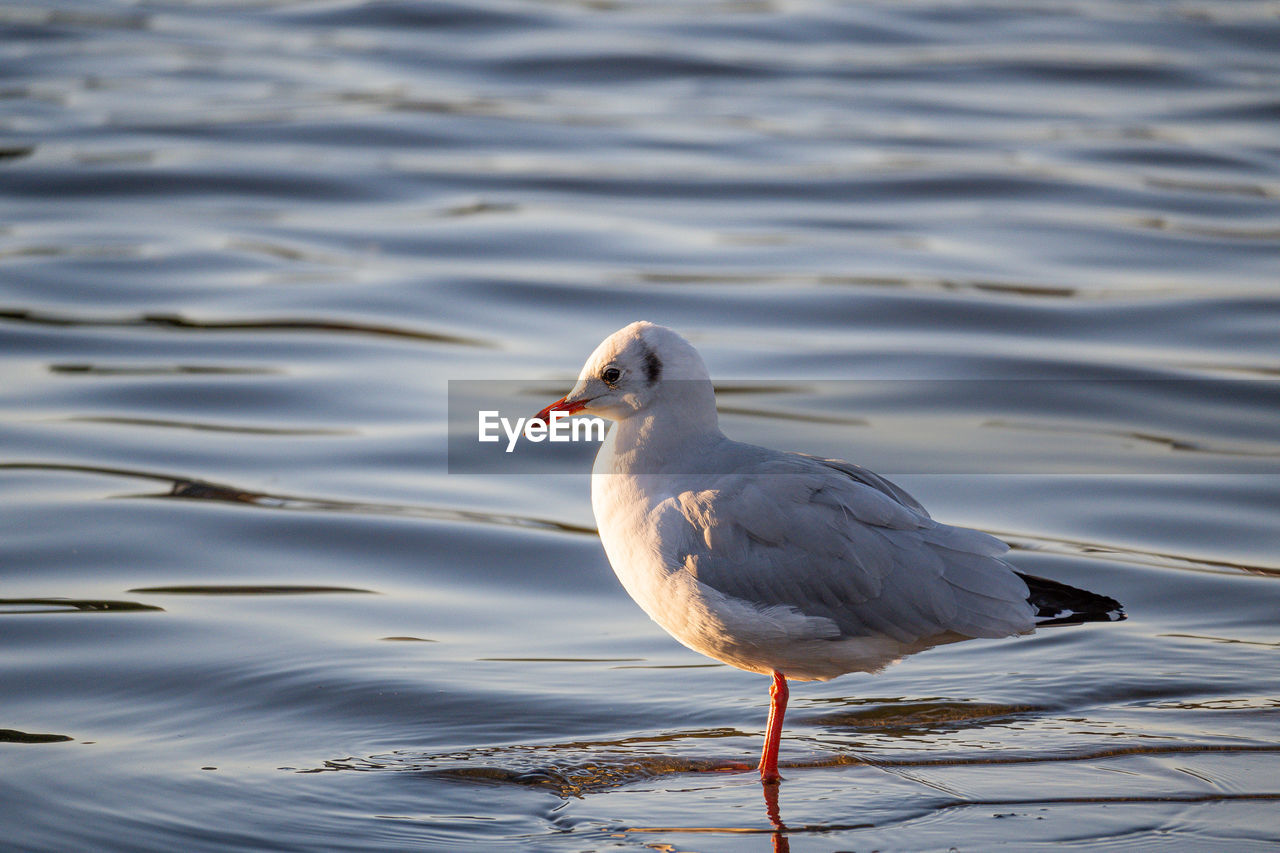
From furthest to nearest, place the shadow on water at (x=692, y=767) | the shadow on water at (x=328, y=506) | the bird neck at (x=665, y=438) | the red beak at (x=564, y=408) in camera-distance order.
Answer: the shadow on water at (x=328, y=506)
the red beak at (x=564, y=408)
the bird neck at (x=665, y=438)
the shadow on water at (x=692, y=767)

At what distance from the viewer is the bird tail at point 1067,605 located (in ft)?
18.2

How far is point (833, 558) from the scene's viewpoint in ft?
18.3

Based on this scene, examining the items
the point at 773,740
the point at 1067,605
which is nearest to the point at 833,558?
the point at 773,740

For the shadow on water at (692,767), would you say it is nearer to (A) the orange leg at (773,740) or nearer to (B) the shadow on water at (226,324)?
(A) the orange leg at (773,740)

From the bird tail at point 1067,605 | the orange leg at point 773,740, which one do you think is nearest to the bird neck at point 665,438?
the orange leg at point 773,740

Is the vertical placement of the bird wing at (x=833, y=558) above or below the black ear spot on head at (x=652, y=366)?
below

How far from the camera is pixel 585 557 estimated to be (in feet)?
27.2

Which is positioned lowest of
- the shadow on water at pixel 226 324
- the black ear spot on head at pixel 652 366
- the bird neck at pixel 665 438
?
the bird neck at pixel 665 438

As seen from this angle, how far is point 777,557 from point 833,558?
0.20 meters

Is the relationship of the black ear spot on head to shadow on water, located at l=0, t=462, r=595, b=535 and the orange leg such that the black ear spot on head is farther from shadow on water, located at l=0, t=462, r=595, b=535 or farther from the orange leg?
shadow on water, located at l=0, t=462, r=595, b=535

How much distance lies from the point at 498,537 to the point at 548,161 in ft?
29.6

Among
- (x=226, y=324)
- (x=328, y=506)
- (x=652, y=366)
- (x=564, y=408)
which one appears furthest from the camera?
(x=226, y=324)

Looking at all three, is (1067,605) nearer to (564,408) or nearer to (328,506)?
(564,408)

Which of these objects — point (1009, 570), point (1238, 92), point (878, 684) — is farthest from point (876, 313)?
point (1238, 92)
